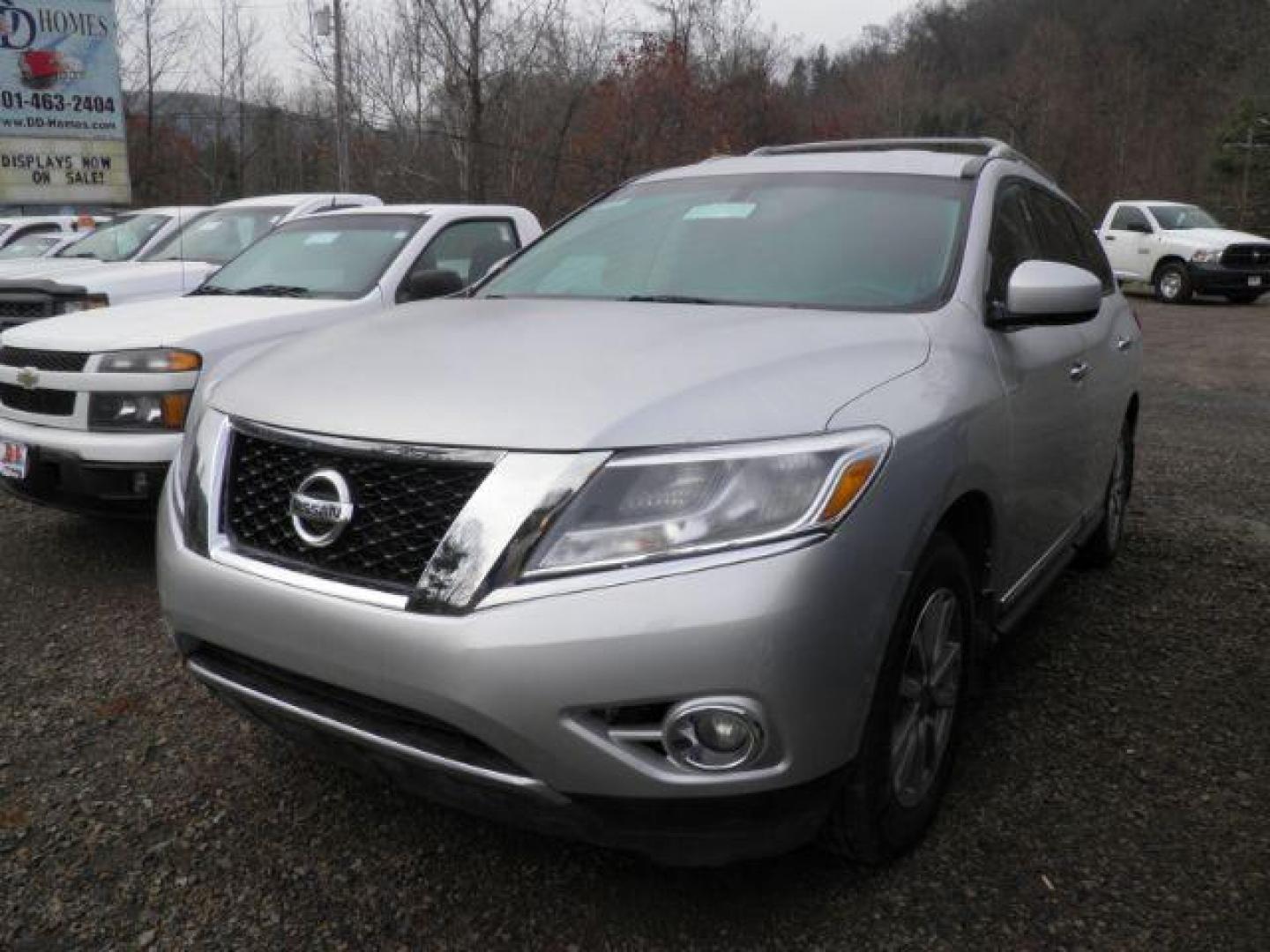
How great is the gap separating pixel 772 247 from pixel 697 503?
1.38 m

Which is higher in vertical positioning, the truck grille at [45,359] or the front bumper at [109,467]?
the truck grille at [45,359]

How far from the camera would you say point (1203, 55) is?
1834 inches

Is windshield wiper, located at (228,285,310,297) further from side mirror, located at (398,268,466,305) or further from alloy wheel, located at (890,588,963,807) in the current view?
alloy wheel, located at (890,588,963,807)

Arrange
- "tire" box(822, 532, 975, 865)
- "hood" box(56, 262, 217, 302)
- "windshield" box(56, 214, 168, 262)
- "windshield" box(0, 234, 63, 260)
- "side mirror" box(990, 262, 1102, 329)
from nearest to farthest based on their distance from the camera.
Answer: "tire" box(822, 532, 975, 865) → "side mirror" box(990, 262, 1102, 329) → "hood" box(56, 262, 217, 302) → "windshield" box(56, 214, 168, 262) → "windshield" box(0, 234, 63, 260)

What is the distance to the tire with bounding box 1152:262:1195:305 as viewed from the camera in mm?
18809

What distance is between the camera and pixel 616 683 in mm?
1781

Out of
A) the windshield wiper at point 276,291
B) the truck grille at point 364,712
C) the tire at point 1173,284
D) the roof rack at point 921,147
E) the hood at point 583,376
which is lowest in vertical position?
the tire at point 1173,284

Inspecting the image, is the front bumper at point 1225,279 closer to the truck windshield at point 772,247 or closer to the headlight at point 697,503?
the truck windshield at point 772,247

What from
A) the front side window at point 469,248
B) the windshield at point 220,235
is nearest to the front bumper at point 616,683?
the front side window at point 469,248

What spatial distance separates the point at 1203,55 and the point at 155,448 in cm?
5374

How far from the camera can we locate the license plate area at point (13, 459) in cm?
416

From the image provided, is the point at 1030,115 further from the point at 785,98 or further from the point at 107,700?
the point at 107,700

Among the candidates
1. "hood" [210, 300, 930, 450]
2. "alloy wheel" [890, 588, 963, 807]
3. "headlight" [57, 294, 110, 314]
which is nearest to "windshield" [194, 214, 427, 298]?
"headlight" [57, 294, 110, 314]

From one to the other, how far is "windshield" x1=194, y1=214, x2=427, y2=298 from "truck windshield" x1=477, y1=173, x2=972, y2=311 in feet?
7.02
